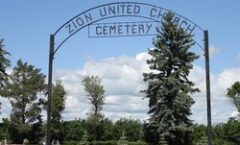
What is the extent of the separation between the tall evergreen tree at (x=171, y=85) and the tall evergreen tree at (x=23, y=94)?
2008 cm

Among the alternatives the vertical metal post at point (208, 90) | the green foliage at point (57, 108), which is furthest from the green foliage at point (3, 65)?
the vertical metal post at point (208, 90)

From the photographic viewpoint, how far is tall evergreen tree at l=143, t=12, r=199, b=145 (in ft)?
142

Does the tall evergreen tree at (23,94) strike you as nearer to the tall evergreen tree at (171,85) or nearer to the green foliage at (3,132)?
the green foliage at (3,132)

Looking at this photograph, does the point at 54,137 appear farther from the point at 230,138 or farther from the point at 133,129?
the point at 230,138

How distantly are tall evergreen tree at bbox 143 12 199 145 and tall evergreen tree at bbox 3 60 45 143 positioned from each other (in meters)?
20.1

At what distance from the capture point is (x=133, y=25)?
17.0 meters

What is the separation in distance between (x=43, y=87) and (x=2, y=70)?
11.7 meters

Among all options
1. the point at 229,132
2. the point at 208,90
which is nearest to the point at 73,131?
the point at 229,132

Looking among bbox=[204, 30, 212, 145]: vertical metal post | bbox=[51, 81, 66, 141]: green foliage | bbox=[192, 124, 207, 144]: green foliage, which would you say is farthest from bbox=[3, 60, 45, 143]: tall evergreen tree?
bbox=[204, 30, 212, 145]: vertical metal post

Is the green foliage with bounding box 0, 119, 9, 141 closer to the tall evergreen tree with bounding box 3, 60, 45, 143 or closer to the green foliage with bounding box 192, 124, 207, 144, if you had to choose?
the tall evergreen tree with bounding box 3, 60, 45, 143

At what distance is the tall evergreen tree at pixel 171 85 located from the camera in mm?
43422

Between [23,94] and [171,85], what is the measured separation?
22.8m

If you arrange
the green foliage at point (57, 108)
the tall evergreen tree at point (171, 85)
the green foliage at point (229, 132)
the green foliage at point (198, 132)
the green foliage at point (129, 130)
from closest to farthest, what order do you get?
the tall evergreen tree at point (171, 85)
the green foliage at point (198, 132)
the green foliage at point (229, 132)
the green foliage at point (57, 108)
the green foliage at point (129, 130)

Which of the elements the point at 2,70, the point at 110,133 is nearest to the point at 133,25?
the point at 2,70
